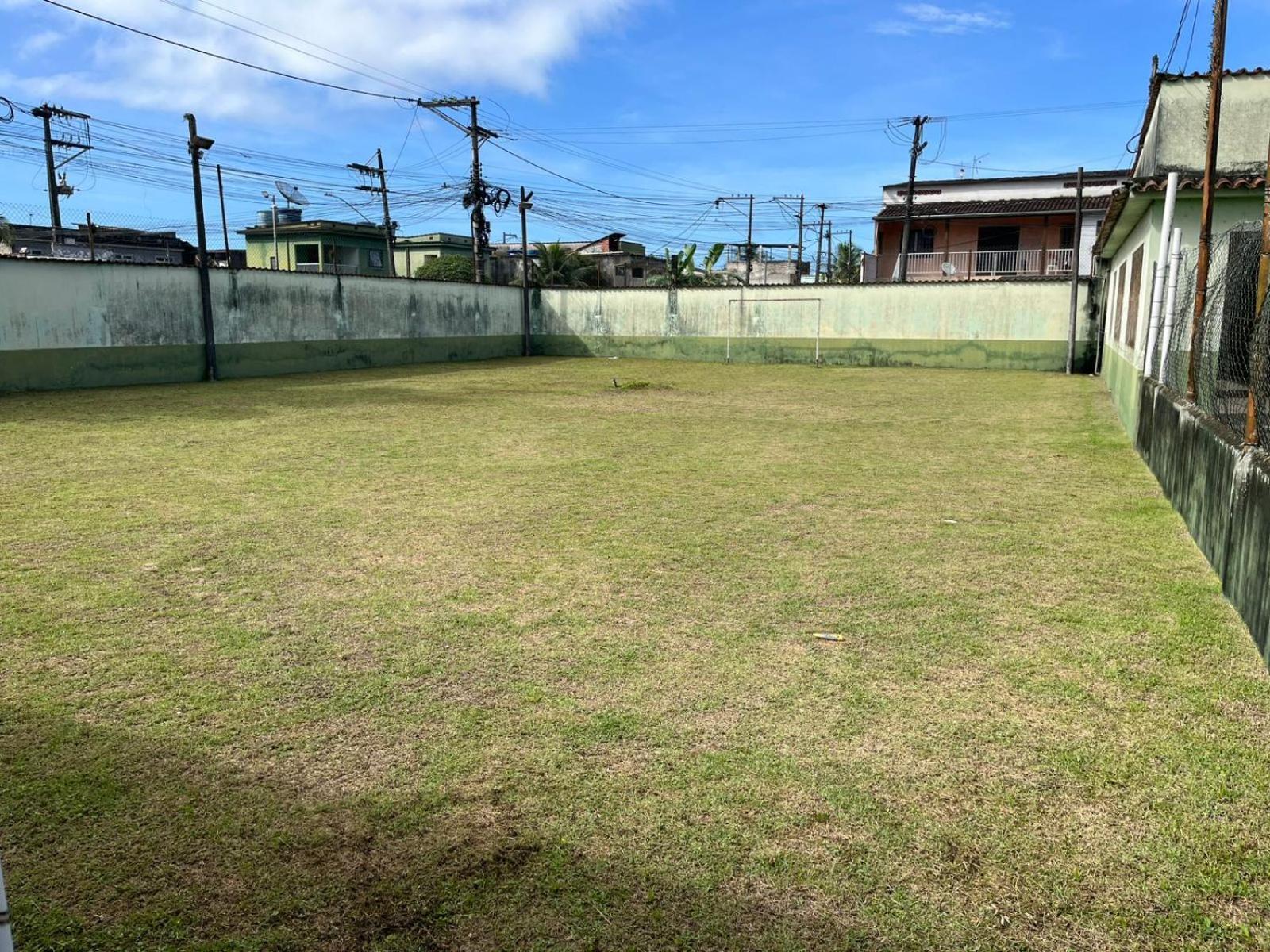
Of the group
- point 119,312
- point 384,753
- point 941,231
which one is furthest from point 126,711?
point 941,231

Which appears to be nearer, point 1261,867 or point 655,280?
point 1261,867

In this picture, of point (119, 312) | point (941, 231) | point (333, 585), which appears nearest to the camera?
point (333, 585)

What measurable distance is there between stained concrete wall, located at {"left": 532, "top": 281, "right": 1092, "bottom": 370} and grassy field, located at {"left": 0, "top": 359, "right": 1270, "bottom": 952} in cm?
1635

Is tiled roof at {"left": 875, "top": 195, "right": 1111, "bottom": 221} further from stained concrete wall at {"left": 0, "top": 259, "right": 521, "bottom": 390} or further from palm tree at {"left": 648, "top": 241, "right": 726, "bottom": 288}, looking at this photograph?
stained concrete wall at {"left": 0, "top": 259, "right": 521, "bottom": 390}

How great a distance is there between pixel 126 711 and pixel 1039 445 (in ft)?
30.5

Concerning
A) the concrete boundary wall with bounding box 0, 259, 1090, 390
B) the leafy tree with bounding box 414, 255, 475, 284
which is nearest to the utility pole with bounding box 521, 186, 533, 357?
the concrete boundary wall with bounding box 0, 259, 1090, 390

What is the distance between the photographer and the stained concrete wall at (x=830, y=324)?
2223cm

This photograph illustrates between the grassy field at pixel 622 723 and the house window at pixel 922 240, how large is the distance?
3526 cm

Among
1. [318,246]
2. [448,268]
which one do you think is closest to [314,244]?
[318,246]

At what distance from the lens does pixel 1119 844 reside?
8.57 ft

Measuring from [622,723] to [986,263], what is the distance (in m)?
38.6

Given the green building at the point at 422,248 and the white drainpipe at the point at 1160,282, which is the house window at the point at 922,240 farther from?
the white drainpipe at the point at 1160,282

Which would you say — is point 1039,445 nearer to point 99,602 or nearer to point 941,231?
point 99,602

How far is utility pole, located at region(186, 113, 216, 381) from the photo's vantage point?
56.4ft
